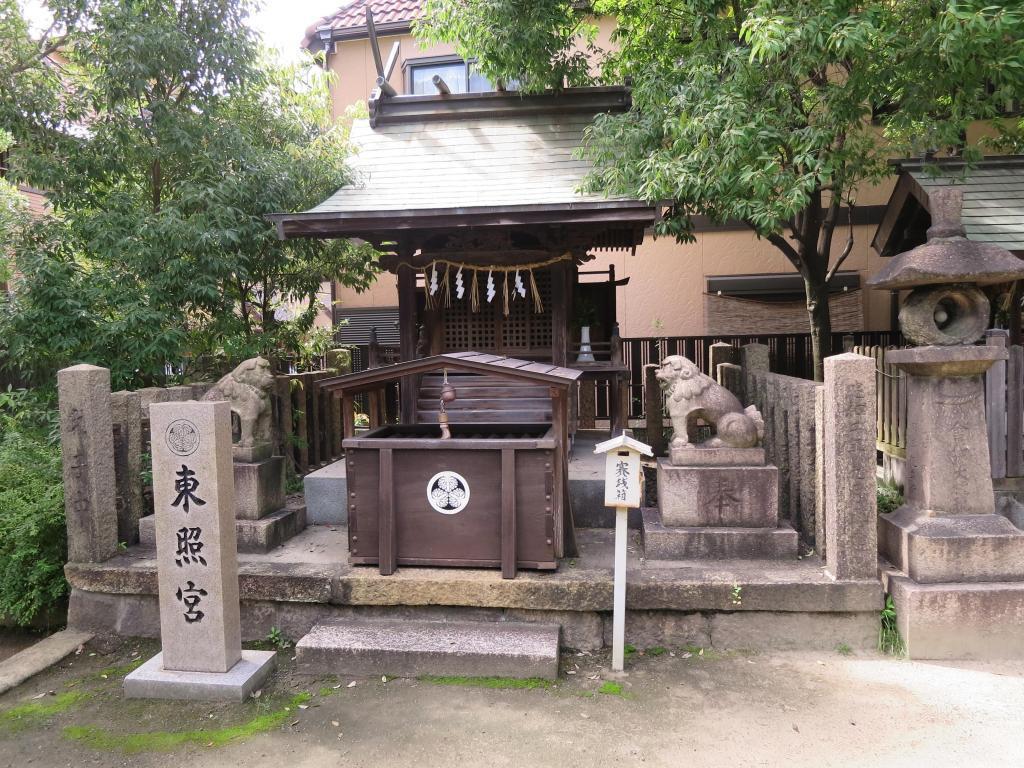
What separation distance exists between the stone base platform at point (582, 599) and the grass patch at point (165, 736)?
1099 mm

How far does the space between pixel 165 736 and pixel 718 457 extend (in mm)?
4341

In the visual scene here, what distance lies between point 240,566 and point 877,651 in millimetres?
4906

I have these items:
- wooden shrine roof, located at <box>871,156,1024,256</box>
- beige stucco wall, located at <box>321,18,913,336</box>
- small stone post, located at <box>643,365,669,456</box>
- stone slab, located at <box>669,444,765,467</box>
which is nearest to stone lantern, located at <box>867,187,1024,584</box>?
stone slab, located at <box>669,444,765,467</box>

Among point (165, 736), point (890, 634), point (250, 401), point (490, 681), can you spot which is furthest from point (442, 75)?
point (165, 736)

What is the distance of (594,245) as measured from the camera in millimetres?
8234

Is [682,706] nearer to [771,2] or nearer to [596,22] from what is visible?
[771,2]

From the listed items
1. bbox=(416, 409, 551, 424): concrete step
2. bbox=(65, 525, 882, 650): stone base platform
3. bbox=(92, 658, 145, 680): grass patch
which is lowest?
bbox=(92, 658, 145, 680): grass patch

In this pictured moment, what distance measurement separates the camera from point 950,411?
4754 millimetres

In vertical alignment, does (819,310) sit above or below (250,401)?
above

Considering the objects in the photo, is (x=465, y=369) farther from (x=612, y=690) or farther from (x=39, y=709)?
(x=39, y=709)

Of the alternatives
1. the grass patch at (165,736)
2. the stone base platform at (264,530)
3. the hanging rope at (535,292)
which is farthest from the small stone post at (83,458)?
the hanging rope at (535,292)

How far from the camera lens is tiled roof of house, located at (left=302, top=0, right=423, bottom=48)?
14758mm

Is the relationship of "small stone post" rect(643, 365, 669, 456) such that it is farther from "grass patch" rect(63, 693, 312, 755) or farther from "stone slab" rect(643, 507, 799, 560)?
"grass patch" rect(63, 693, 312, 755)

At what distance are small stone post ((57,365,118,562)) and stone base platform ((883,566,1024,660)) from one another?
6.34 m
